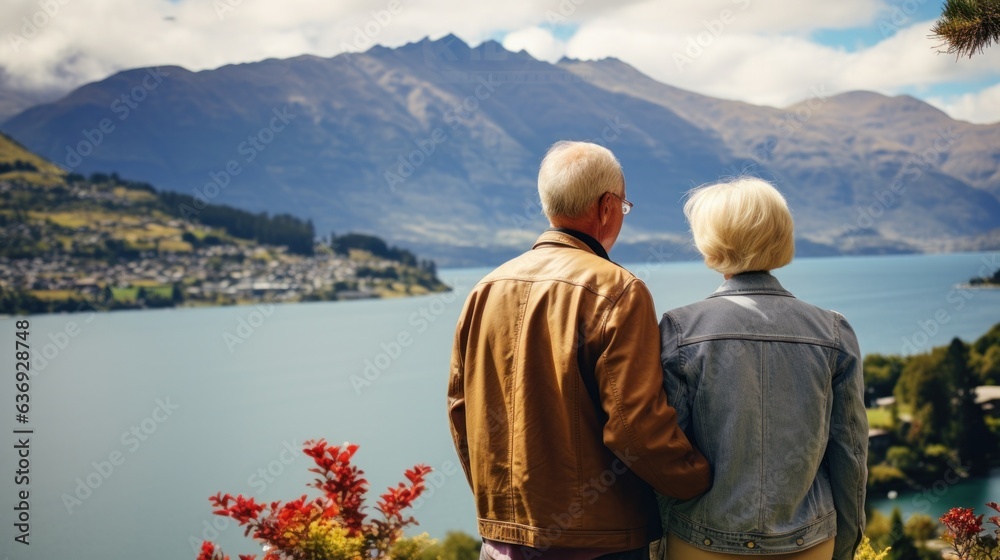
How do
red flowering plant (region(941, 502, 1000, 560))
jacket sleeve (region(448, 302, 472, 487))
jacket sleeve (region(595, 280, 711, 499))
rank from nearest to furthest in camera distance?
jacket sleeve (region(595, 280, 711, 499))
jacket sleeve (region(448, 302, 472, 487))
red flowering plant (region(941, 502, 1000, 560))

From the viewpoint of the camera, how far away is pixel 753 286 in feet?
8.36

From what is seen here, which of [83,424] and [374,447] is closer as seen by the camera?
[374,447]

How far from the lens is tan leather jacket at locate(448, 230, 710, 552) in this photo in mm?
2309

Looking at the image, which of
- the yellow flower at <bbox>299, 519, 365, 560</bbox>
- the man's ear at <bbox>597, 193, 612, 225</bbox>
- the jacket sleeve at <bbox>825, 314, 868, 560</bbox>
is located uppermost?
the man's ear at <bbox>597, 193, 612, 225</bbox>

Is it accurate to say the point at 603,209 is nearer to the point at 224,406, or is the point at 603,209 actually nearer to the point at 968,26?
the point at 968,26

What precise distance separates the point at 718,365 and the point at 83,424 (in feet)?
184

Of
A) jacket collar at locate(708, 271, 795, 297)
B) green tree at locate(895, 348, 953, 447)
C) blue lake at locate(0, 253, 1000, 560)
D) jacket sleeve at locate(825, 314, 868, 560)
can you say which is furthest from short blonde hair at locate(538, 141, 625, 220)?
green tree at locate(895, 348, 953, 447)

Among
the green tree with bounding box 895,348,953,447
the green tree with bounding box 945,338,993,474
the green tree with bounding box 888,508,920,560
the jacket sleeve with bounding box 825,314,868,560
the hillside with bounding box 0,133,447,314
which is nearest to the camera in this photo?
the jacket sleeve with bounding box 825,314,868,560

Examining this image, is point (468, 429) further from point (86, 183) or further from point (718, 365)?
point (86, 183)

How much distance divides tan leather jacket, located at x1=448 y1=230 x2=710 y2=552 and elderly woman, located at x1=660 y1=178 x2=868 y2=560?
0.12m

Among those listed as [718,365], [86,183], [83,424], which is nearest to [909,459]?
[718,365]

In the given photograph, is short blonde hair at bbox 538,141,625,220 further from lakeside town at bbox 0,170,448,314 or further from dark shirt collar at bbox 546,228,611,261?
lakeside town at bbox 0,170,448,314

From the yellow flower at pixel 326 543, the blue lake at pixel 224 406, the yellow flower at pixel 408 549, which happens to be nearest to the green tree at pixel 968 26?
the yellow flower at pixel 408 549

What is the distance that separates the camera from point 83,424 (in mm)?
50688
